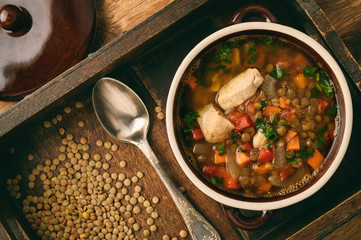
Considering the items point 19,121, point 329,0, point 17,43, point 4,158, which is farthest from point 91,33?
point 329,0

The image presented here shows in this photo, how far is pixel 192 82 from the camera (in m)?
1.20

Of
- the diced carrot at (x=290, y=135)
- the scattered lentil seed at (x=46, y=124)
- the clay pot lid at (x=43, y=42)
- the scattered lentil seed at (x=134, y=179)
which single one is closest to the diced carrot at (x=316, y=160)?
the diced carrot at (x=290, y=135)

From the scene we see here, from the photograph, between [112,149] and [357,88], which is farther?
[112,149]

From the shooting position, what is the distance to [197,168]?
1174 mm

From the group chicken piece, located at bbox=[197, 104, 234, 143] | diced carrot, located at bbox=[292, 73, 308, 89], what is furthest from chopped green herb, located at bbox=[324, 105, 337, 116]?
chicken piece, located at bbox=[197, 104, 234, 143]

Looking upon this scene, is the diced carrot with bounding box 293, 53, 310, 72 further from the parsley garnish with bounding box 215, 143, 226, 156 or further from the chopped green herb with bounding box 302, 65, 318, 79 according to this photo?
the parsley garnish with bounding box 215, 143, 226, 156

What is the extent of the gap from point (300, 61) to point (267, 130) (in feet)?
0.91

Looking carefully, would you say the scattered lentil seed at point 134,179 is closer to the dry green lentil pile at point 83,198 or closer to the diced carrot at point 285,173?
the dry green lentil pile at point 83,198

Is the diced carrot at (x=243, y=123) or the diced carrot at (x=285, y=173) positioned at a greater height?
the diced carrot at (x=243, y=123)

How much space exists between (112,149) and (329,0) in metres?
1.10

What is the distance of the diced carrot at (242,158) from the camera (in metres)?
1.17

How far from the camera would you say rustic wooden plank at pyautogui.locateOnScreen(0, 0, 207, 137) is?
120cm

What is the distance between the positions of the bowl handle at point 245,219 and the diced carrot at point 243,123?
12.1 inches

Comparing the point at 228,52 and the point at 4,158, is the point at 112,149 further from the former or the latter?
the point at 228,52
